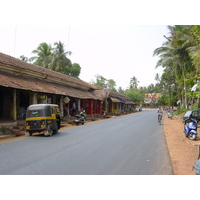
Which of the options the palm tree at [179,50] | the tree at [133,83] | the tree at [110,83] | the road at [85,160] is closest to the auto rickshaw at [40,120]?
the road at [85,160]

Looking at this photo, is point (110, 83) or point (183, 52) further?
point (110, 83)

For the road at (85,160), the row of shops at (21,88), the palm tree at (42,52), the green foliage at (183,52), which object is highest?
the palm tree at (42,52)

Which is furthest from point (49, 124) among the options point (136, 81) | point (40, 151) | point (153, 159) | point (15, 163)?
point (136, 81)

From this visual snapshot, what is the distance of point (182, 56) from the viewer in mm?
25188

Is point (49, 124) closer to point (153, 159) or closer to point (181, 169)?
point (153, 159)

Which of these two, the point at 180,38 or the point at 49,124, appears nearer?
the point at 49,124

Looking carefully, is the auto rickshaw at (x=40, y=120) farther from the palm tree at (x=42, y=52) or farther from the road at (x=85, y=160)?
the palm tree at (x=42, y=52)

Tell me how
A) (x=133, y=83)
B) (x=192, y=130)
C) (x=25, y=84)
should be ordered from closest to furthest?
(x=192, y=130) < (x=25, y=84) < (x=133, y=83)

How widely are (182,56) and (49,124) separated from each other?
20398 mm

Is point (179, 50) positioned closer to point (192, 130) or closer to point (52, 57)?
point (192, 130)

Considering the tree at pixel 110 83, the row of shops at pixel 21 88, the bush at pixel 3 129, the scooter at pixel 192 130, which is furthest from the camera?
the tree at pixel 110 83

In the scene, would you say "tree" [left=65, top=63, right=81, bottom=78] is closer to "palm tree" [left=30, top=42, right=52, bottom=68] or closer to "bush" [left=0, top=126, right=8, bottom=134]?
"palm tree" [left=30, top=42, right=52, bottom=68]

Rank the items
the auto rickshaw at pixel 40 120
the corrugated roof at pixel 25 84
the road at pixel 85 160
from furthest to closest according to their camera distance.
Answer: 1. the corrugated roof at pixel 25 84
2. the auto rickshaw at pixel 40 120
3. the road at pixel 85 160

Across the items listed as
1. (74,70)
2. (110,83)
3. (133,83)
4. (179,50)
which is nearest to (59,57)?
(74,70)
